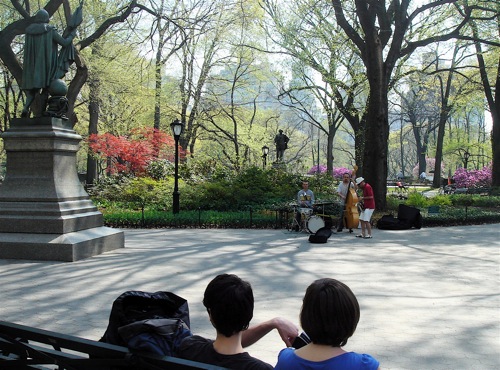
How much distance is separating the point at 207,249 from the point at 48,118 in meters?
4.23

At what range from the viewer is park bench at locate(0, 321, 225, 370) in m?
2.17

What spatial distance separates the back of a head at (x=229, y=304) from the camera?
2.21 metres

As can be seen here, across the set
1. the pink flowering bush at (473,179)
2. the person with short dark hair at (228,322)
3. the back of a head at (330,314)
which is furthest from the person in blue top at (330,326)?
the pink flowering bush at (473,179)

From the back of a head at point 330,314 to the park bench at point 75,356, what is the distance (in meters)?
0.45

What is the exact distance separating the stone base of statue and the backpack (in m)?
6.71

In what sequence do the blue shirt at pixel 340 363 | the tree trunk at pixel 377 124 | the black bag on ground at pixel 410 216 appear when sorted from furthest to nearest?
the tree trunk at pixel 377 124
the black bag on ground at pixel 410 216
the blue shirt at pixel 340 363

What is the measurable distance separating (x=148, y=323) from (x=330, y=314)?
0.87 m

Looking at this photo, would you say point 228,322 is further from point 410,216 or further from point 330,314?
point 410,216

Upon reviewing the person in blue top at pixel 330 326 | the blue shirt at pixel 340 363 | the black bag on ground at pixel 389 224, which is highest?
the person in blue top at pixel 330 326

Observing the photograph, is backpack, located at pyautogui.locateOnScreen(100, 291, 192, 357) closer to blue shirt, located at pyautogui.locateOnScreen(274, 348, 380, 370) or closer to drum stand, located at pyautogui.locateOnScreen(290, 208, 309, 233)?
blue shirt, located at pyautogui.locateOnScreen(274, 348, 380, 370)

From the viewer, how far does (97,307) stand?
585 centimetres

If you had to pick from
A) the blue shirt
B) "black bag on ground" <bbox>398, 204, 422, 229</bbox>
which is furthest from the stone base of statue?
"black bag on ground" <bbox>398, 204, 422, 229</bbox>

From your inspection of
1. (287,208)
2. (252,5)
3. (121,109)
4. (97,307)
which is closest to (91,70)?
(252,5)

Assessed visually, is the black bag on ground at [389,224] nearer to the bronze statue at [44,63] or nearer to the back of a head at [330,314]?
the bronze statue at [44,63]
